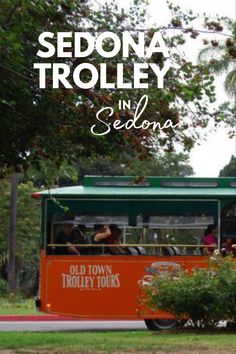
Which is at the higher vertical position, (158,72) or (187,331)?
(158,72)

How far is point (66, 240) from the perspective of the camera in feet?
66.5

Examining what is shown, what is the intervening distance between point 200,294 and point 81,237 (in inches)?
142

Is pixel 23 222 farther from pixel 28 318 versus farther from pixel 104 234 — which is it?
pixel 104 234

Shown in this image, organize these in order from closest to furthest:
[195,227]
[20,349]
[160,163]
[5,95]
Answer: [5,95] < [20,349] < [195,227] < [160,163]

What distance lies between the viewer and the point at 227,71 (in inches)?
1738

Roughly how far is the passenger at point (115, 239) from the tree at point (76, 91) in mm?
5998

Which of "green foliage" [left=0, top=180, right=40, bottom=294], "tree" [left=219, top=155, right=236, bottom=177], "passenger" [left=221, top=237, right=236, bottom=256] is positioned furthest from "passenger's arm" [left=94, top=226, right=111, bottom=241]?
"tree" [left=219, top=155, right=236, bottom=177]

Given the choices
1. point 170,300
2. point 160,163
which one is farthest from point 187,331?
point 160,163

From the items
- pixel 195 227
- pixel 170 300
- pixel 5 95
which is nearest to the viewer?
pixel 5 95

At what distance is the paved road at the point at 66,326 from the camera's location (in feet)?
70.1

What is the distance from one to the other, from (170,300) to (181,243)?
255 cm

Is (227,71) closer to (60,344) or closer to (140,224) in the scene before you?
(140,224)

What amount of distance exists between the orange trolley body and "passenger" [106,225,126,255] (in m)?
0.09

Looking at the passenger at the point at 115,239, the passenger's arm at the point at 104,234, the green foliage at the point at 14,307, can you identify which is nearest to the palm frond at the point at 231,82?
the green foliage at the point at 14,307
